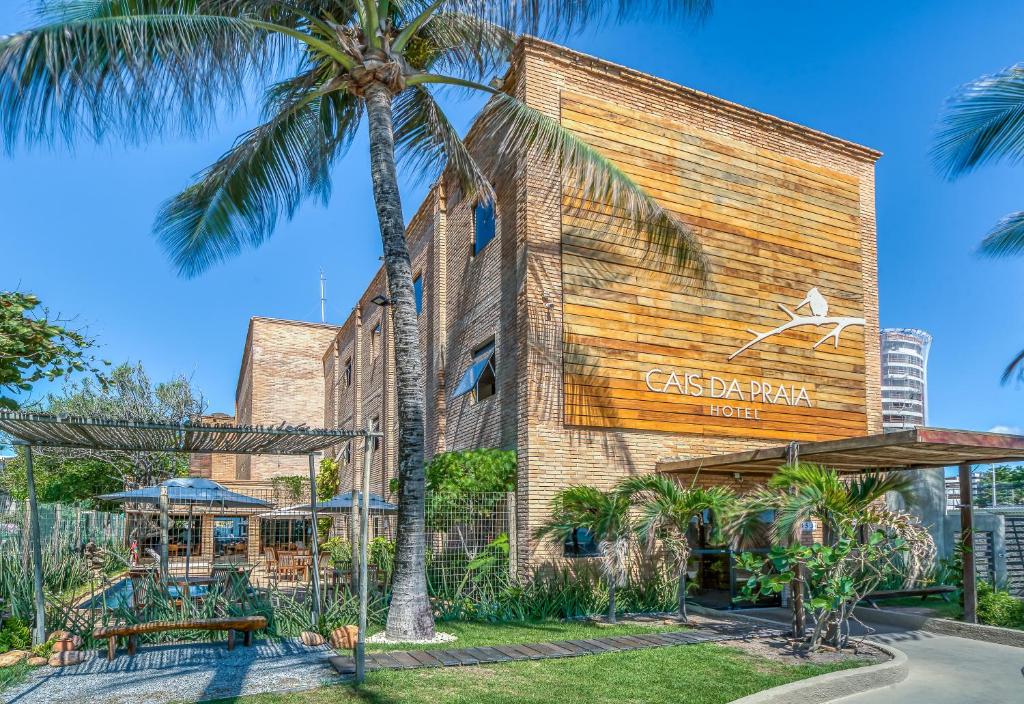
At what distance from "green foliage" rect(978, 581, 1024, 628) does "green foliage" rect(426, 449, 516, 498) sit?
6972 millimetres

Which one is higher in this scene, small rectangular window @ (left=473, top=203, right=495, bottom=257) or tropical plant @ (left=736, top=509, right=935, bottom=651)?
small rectangular window @ (left=473, top=203, right=495, bottom=257)

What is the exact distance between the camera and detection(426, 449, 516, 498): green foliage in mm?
12594

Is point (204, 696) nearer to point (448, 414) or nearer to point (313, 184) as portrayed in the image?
point (313, 184)

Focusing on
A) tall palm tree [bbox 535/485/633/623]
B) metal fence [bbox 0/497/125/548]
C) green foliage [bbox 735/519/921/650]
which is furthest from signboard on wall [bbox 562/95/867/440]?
metal fence [bbox 0/497/125/548]

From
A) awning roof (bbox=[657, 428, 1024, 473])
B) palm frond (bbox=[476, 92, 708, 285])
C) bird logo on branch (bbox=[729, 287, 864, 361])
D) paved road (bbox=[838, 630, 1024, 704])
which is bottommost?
paved road (bbox=[838, 630, 1024, 704])

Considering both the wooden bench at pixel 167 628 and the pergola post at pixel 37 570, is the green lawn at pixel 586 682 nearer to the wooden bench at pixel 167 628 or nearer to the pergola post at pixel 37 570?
the wooden bench at pixel 167 628

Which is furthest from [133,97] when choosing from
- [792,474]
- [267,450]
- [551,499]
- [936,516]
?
[936,516]

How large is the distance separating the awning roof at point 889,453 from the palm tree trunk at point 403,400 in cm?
472

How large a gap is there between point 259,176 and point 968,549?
11809mm

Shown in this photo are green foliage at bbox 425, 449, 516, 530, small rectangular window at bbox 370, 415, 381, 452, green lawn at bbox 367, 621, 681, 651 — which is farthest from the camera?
small rectangular window at bbox 370, 415, 381, 452

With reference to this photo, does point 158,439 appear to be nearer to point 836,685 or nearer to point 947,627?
point 836,685

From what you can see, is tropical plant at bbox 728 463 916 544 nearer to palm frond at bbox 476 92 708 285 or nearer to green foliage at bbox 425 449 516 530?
palm frond at bbox 476 92 708 285

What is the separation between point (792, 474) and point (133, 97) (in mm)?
8926

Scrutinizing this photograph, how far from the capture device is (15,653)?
831 cm
